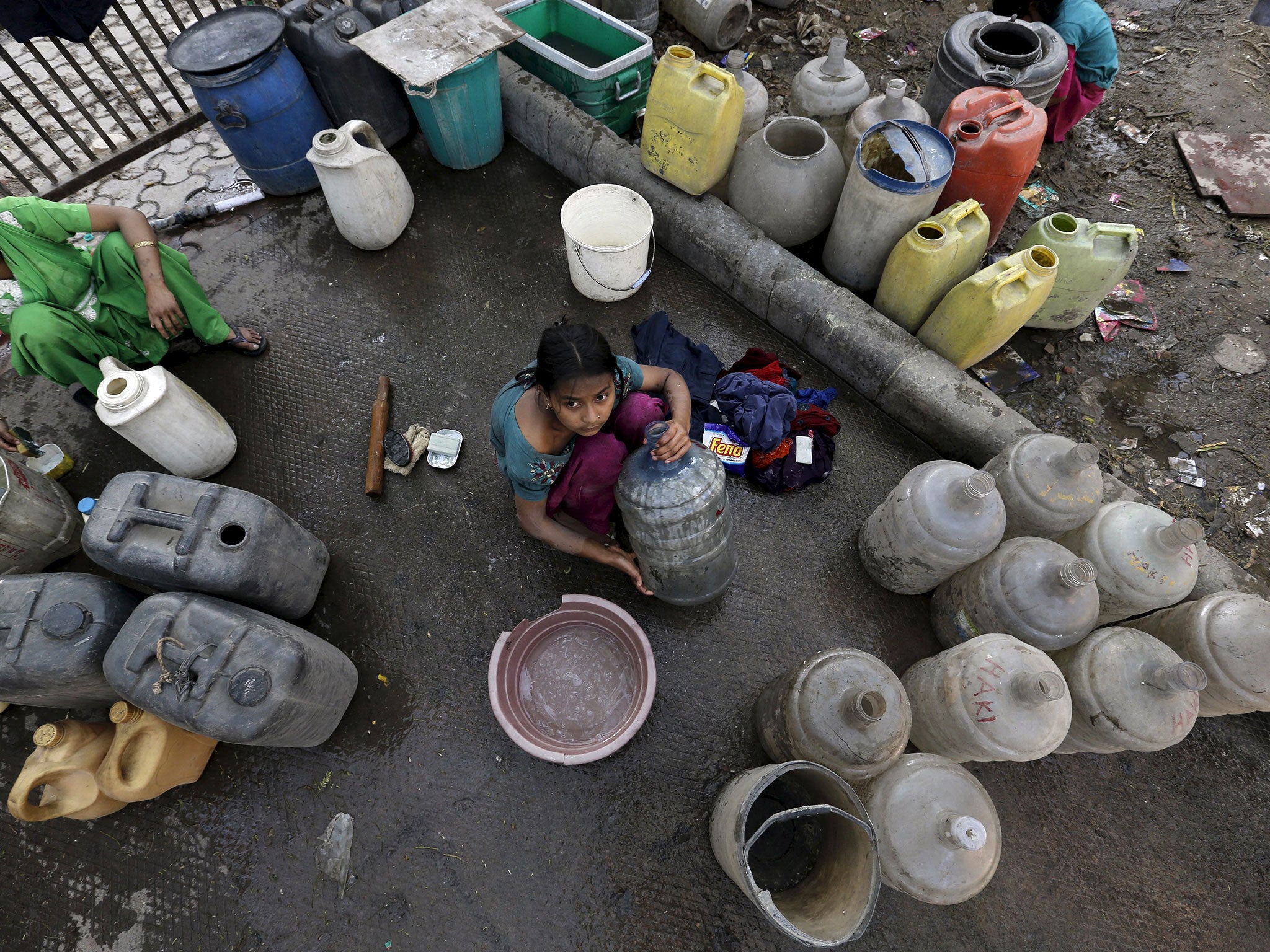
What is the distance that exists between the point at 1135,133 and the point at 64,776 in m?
8.01

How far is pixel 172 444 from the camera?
292 centimetres

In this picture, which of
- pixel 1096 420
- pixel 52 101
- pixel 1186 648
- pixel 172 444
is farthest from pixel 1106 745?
pixel 52 101

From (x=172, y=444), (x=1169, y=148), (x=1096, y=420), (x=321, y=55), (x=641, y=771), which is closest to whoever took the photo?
(x=641, y=771)

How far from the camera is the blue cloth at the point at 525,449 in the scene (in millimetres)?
2275

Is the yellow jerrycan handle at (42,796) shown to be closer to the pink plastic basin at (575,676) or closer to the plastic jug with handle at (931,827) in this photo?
the pink plastic basin at (575,676)

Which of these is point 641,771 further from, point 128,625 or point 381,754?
point 128,625

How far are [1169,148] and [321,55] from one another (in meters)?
6.49

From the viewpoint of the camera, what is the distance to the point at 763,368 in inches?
136

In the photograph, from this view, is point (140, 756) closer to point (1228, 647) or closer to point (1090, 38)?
point (1228, 647)

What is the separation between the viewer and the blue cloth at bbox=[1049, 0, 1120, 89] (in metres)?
4.34

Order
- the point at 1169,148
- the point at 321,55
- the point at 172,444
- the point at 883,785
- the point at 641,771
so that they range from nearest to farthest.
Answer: the point at 883,785
the point at 641,771
the point at 172,444
the point at 321,55
the point at 1169,148

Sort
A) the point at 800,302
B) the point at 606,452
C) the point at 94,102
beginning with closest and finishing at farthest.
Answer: the point at 606,452, the point at 800,302, the point at 94,102

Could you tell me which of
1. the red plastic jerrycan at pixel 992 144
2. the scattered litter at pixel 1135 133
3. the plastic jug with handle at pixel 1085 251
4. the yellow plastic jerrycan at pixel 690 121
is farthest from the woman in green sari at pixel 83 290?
the scattered litter at pixel 1135 133

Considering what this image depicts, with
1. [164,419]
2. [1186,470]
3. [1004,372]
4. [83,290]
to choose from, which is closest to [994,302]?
[1004,372]
